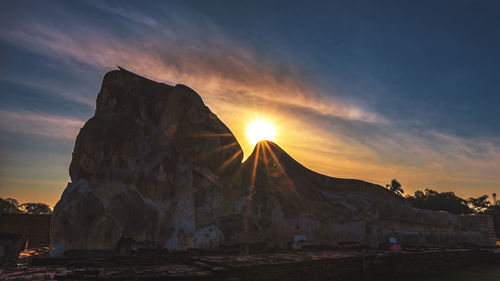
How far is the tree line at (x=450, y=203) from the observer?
3228cm

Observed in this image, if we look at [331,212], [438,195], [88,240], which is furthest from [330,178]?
[438,195]

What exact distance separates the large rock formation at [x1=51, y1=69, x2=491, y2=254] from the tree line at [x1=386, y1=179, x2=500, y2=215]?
49.7 ft

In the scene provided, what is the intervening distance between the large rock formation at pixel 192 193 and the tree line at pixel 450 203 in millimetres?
15155

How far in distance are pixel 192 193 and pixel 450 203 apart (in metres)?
29.3

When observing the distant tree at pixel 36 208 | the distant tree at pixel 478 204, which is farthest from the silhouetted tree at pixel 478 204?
the distant tree at pixel 36 208

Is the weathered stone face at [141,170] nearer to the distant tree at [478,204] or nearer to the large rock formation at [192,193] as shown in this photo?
the large rock formation at [192,193]

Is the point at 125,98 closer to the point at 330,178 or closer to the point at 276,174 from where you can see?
the point at 276,174

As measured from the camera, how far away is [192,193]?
13133 millimetres

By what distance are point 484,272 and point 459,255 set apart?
867mm

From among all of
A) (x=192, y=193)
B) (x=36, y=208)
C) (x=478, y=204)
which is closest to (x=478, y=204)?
(x=478, y=204)

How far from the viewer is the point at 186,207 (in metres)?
12.7

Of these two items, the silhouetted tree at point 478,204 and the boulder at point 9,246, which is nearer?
the boulder at point 9,246

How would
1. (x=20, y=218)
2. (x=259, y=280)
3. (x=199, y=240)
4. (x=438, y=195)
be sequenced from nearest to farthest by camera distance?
(x=259, y=280) → (x=199, y=240) → (x=20, y=218) → (x=438, y=195)

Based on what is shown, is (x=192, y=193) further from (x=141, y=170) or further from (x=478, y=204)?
(x=478, y=204)
